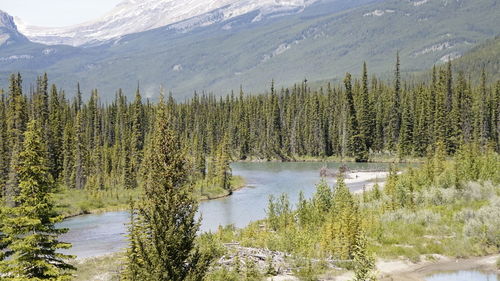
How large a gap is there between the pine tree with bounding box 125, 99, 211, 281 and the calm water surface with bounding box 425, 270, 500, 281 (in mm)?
13684

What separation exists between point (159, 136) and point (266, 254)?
12899 mm

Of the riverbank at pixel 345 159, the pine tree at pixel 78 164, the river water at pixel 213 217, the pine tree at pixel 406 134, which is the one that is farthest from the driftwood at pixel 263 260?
the pine tree at pixel 406 134

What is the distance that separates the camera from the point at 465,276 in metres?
28.4

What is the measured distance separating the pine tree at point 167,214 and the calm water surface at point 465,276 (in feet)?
44.9

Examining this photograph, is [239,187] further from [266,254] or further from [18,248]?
[18,248]

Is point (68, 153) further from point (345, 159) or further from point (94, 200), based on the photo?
point (345, 159)

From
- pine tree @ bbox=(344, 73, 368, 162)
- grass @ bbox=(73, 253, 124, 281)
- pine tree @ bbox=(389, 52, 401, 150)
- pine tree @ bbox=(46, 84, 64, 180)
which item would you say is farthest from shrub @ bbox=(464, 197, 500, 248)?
pine tree @ bbox=(389, 52, 401, 150)

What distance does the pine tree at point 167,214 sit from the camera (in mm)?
18812

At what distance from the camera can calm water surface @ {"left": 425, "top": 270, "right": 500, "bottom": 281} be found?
27.8m

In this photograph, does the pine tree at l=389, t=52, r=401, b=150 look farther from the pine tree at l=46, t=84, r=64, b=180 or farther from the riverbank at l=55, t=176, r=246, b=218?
the pine tree at l=46, t=84, r=64, b=180

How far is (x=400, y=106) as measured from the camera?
144m

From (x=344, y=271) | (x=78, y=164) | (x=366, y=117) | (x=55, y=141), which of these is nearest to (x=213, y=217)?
(x=344, y=271)

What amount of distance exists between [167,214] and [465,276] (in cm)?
1664

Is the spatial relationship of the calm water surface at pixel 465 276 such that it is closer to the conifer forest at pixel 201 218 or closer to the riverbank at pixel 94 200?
the conifer forest at pixel 201 218
